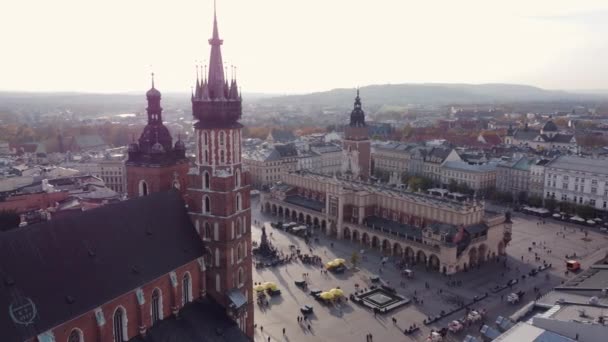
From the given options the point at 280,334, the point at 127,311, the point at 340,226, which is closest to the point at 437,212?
the point at 340,226

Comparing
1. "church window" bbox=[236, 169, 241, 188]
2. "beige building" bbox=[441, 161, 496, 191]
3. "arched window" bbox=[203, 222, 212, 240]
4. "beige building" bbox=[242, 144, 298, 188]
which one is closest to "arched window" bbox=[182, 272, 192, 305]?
"arched window" bbox=[203, 222, 212, 240]

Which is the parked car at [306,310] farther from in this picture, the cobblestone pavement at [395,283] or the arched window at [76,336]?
the arched window at [76,336]

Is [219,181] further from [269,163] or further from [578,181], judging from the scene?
[578,181]

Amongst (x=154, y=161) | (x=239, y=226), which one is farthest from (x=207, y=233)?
(x=154, y=161)

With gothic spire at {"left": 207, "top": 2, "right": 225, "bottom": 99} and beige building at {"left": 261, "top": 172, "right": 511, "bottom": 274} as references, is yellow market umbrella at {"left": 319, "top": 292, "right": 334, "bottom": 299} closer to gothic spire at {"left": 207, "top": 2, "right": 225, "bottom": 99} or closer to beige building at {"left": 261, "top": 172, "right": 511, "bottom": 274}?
beige building at {"left": 261, "top": 172, "right": 511, "bottom": 274}

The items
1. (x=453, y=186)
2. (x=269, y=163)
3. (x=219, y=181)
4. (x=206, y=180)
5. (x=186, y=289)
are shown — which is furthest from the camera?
(x=269, y=163)

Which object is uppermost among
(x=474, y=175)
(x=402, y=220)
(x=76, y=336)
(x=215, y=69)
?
(x=215, y=69)

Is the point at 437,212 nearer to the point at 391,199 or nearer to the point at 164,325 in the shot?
the point at 391,199
